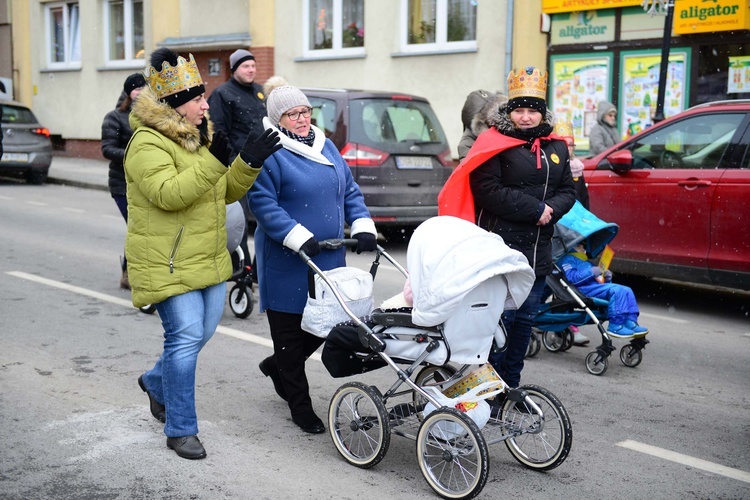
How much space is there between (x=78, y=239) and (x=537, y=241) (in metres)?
8.16

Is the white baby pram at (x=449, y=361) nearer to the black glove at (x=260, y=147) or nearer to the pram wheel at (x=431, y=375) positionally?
the pram wheel at (x=431, y=375)

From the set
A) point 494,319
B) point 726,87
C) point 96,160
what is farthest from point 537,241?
point 96,160

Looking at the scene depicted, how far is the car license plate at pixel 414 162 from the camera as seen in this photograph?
39.6ft

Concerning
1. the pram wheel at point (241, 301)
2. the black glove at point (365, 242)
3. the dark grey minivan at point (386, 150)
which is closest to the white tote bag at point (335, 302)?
the black glove at point (365, 242)

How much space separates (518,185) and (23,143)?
15978mm

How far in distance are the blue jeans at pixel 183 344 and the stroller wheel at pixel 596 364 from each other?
9.51 ft

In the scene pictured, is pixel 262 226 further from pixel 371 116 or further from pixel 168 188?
pixel 371 116

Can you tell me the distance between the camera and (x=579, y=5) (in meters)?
16.0

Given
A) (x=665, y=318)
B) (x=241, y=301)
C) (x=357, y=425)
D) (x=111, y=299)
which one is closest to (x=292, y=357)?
(x=357, y=425)

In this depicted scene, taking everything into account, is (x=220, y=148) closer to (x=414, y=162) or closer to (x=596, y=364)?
(x=596, y=364)

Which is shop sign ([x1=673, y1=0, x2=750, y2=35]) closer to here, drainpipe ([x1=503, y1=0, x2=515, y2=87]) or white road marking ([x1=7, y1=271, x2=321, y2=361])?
drainpipe ([x1=503, y1=0, x2=515, y2=87])

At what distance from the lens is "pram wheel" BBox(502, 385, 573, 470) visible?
15.6 feet

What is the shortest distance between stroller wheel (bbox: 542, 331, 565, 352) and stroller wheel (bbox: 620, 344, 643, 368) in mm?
524

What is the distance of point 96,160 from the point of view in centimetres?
2544
